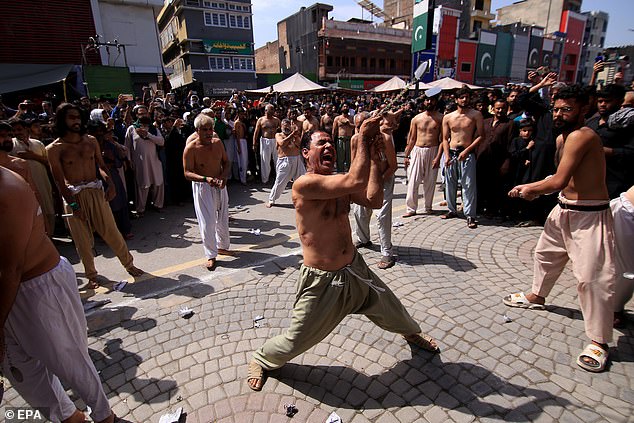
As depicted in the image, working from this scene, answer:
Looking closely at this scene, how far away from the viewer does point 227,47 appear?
130 ft

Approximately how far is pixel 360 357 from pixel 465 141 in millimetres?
4549

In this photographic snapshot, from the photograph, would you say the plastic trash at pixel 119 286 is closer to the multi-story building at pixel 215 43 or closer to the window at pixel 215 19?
the multi-story building at pixel 215 43

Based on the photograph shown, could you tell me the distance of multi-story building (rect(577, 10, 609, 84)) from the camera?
59562 millimetres

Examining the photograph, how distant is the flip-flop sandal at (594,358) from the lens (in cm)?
279

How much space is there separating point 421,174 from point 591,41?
85895mm

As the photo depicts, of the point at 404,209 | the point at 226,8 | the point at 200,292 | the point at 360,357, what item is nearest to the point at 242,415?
the point at 360,357

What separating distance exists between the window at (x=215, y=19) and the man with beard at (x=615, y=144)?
41.9 m

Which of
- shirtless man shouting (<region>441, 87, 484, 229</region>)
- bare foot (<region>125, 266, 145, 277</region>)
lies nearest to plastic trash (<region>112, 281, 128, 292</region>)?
bare foot (<region>125, 266, 145, 277</region>)

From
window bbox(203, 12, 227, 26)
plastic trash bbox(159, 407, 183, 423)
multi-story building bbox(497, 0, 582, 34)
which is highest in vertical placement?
multi-story building bbox(497, 0, 582, 34)

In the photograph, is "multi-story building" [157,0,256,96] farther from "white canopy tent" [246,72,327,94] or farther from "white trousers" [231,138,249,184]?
"white trousers" [231,138,249,184]

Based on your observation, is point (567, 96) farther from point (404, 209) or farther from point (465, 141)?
point (404, 209)

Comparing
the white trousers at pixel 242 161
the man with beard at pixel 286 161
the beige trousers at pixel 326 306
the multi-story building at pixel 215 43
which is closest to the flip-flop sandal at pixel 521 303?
the beige trousers at pixel 326 306

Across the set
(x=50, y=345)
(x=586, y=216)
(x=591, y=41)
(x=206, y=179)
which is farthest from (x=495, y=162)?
(x=591, y=41)

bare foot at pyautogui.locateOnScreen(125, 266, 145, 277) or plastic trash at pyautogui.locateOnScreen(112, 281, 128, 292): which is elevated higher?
bare foot at pyautogui.locateOnScreen(125, 266, 145, 277)
